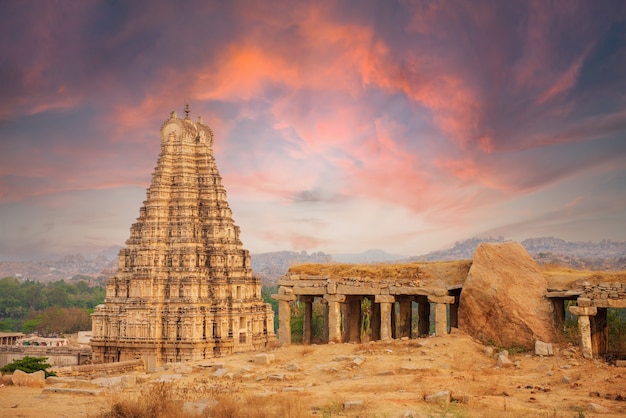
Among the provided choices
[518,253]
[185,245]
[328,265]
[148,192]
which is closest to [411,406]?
[518,253]

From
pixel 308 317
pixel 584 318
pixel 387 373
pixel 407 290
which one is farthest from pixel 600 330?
pixel 308 317

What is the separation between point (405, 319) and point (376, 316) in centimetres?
185

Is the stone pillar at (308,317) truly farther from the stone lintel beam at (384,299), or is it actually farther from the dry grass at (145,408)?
the dry grass at (145,408)

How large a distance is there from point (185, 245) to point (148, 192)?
5.66 meters

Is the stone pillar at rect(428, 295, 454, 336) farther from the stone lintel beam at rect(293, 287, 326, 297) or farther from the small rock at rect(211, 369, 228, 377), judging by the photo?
the small rock at rect(211, 369, 228, 377)

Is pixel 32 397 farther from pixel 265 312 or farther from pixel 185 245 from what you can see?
pixel 265 312

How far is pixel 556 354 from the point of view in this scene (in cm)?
2288

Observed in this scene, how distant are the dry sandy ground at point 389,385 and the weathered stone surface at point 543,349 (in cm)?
25

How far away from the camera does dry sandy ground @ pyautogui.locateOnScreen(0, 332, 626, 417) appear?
15.2 m

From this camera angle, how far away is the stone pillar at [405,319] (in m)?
32.0

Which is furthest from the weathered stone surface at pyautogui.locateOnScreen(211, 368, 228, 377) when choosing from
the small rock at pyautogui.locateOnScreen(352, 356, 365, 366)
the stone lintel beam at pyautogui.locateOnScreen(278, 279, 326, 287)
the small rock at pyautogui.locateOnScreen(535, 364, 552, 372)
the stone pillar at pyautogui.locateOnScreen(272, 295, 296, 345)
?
the small rock at pyautogui.locateOnScreen(535, 364, 552, 372)

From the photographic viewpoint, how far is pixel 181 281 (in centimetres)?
5053

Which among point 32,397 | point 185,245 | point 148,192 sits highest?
point 148,192

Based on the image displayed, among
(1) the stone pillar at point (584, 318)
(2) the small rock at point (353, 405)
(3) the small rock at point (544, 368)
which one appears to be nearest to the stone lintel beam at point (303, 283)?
(1) the stone pillar at point (584, 318)
